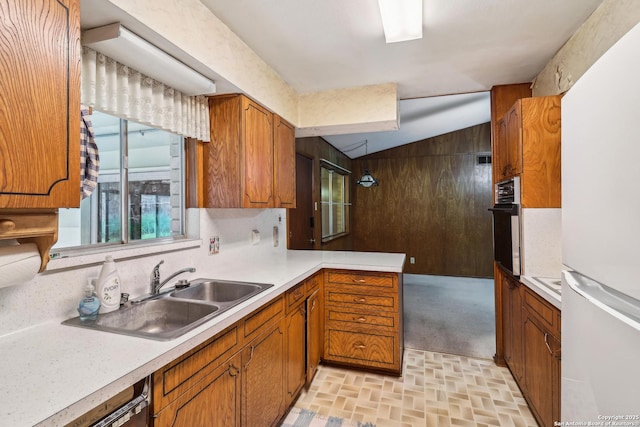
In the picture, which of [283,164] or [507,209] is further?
[283,164]

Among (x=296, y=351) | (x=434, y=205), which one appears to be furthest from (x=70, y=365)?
(x=434, y=205)

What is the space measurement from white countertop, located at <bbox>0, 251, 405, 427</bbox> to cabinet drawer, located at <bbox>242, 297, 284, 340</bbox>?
0.09 meters

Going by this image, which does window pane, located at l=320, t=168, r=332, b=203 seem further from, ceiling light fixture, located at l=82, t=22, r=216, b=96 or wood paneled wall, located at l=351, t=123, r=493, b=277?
ceiling light fixture, located at l=82, t=22, r=216, b=96

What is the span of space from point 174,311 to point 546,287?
196 centimetres

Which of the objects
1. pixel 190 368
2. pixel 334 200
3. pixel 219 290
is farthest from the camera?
pixel 334 200

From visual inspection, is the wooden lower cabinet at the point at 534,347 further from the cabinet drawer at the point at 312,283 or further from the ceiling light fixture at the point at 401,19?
the ceiling light fixture at the point at 401,19

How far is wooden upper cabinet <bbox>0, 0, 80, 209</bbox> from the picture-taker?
2.52ft

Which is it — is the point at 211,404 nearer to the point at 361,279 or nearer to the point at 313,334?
the point at 313,334

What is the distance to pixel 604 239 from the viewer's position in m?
0.71

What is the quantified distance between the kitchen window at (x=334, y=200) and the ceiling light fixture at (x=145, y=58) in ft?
10.0

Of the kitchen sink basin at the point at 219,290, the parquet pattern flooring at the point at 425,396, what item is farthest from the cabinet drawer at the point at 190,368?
the parquet pattern flooring at the point at 425,396

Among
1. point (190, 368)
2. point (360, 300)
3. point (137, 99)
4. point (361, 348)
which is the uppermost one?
point (137, 99)

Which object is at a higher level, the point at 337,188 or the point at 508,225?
the point at 337,188

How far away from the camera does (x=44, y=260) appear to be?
993 mm
